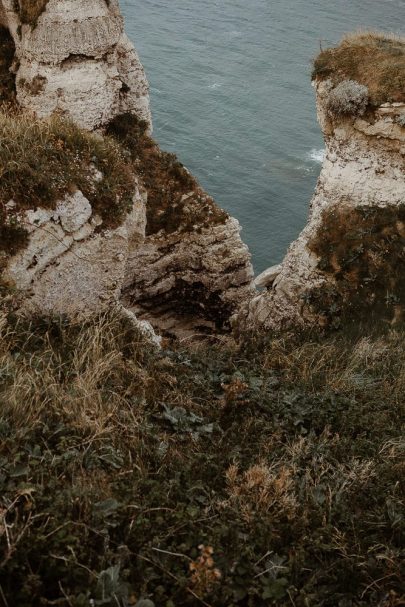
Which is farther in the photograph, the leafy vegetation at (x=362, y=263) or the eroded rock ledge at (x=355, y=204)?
the eroded rock ledge at (x=355, y=204)

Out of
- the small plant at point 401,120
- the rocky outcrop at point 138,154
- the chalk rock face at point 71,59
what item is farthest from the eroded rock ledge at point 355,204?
the chalk rock face at point 71,59

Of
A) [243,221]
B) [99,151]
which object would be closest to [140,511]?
[99,151]

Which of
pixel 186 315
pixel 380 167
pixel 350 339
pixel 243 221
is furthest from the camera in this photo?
pixel 243 221

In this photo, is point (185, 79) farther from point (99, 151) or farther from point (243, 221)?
point (99, 151)

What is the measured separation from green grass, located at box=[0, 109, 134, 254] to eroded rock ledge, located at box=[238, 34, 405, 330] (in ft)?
25.8

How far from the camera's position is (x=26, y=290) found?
1032 centimetres

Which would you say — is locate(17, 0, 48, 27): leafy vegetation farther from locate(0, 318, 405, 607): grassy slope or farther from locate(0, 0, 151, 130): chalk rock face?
locate(0, 318, 405, 607): grassy slope

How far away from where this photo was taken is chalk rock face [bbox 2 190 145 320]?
1034 cm

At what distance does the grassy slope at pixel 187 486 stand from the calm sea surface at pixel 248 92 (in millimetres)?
29738

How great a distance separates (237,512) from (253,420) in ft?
7.69

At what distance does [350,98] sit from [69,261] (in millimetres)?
10784

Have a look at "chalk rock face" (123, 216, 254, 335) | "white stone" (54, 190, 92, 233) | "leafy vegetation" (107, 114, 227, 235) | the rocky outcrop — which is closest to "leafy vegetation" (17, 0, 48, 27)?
the rocky outcrop

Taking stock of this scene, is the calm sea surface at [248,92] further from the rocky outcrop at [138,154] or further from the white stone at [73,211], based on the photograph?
the white stone at [73,211]

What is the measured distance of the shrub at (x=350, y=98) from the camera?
17.7m
